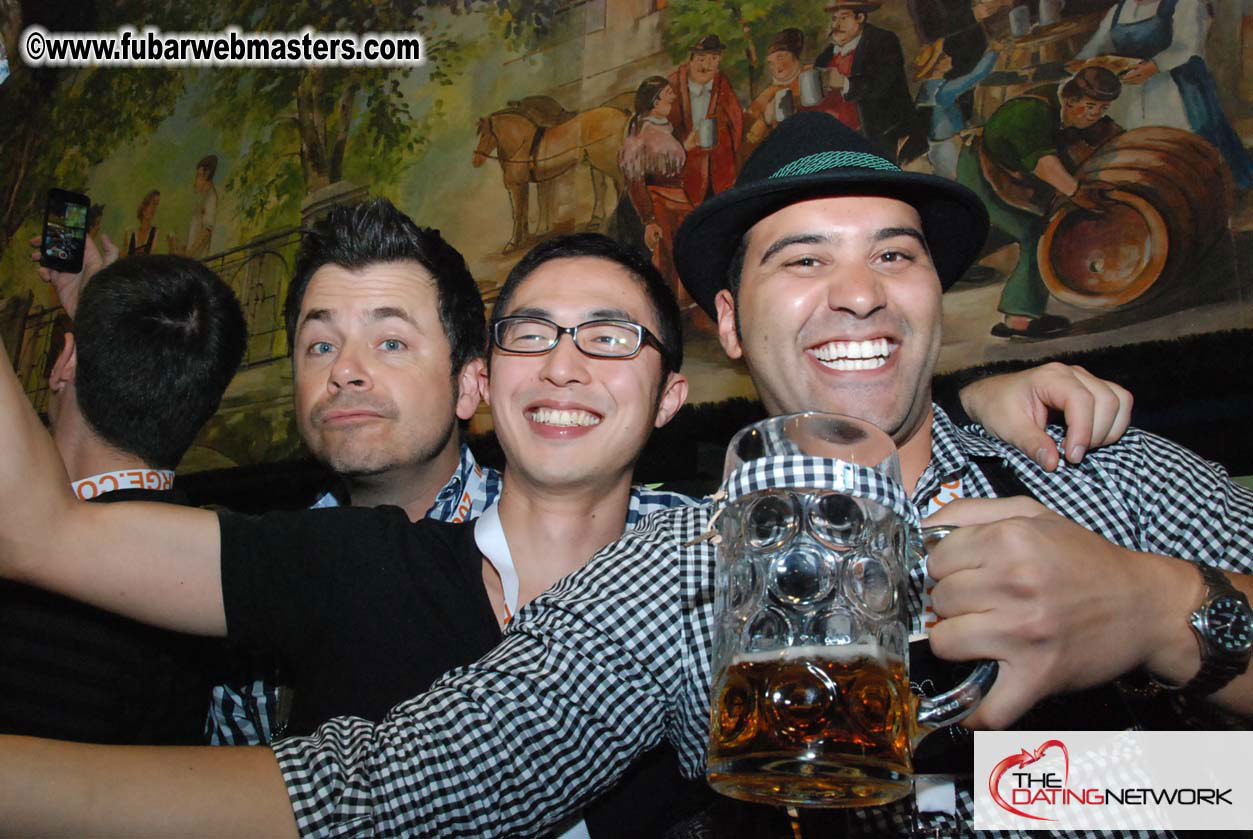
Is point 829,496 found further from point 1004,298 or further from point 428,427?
point 1004,298

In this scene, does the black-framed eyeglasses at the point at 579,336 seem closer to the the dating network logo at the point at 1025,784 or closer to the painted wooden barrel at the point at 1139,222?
the the dating network logo at the point at 1025,784

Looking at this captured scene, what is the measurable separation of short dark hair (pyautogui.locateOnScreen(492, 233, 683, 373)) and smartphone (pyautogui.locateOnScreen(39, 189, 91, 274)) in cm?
121

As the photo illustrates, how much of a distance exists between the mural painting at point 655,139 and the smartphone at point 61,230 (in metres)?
0.91

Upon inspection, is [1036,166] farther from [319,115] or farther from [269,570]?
[319,115]

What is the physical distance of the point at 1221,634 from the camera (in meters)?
0.83

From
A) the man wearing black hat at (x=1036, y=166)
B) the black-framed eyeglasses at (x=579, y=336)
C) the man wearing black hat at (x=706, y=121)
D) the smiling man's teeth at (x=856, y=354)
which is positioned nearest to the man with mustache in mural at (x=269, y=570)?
the black-framed eyeglasses at (x=579, y=336)

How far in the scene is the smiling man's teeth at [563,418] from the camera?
1.49 metres

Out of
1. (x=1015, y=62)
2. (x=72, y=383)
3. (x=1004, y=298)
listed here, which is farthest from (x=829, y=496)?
(x=1015, y=62)

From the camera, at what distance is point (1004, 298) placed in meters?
3.65

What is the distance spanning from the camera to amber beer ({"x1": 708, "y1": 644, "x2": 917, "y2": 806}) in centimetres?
65

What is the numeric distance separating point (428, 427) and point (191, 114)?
5.49 metres

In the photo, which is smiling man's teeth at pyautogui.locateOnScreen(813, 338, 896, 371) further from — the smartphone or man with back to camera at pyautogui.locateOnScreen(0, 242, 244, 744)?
the smartphone

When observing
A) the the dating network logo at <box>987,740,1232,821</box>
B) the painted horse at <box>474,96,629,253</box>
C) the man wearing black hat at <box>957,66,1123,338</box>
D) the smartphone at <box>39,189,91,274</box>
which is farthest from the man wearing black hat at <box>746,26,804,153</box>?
the the dating network logo at <box>987,740,1232,821</box>

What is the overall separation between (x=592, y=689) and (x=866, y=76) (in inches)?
148
